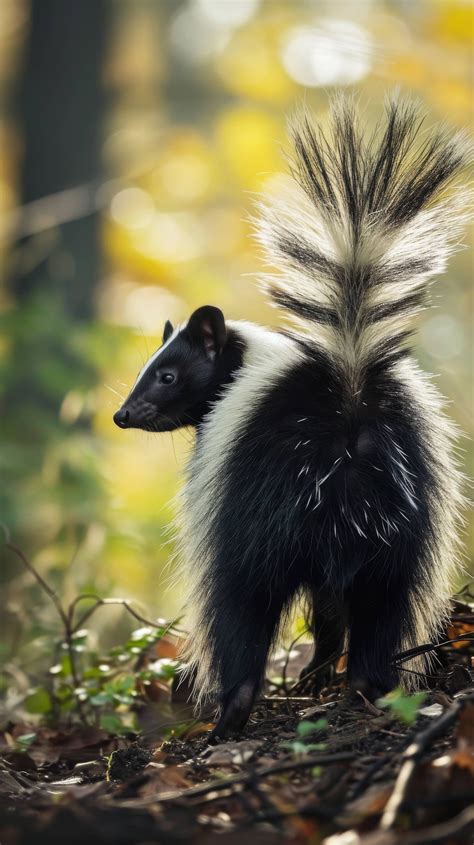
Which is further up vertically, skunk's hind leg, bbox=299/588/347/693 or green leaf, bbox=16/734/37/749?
skunk's hind leg, bbox=299/588/347/693

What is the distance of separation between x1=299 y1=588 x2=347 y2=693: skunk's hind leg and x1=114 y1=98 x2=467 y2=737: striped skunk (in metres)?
0.19

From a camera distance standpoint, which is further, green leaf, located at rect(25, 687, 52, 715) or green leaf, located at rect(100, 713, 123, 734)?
green leaf, located at rect(25, 687, 52, 715)

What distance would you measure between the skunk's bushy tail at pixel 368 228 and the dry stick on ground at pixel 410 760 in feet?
4.34

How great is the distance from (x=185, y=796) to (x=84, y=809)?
0.99 feet

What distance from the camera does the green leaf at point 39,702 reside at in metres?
4.84

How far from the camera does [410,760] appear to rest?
2561mm

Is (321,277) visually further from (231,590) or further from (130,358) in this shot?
(130,358)

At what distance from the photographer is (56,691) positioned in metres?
5.00

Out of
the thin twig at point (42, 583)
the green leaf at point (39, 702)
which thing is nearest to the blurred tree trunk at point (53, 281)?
the thin twig at point (42, 583)

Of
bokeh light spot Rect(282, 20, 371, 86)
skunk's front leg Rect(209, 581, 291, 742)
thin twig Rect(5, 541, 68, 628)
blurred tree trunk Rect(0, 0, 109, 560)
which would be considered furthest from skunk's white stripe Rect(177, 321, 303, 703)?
bokeh light spot Rect(282, 20, 371, 86)

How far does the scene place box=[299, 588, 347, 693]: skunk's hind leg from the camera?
4.01 m

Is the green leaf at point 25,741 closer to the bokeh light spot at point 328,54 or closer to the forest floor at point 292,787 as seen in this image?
the forest floor at point 292,787

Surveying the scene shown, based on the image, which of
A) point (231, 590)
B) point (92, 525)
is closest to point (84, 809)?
point (231, 590)

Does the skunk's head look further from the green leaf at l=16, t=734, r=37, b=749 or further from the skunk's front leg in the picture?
the green leaf at l=16, t=734, r=37, b=749
